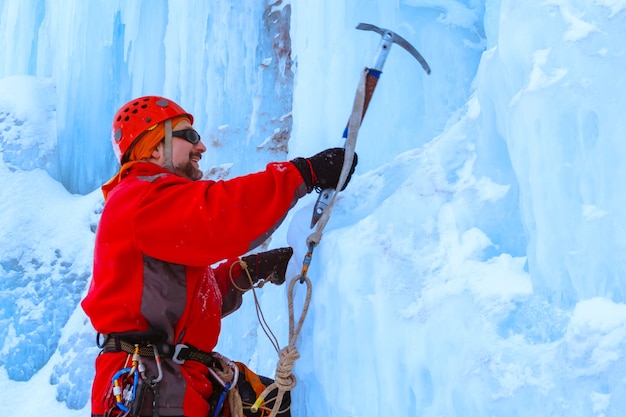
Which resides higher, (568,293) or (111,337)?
(568,293)

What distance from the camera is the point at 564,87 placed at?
1.67m

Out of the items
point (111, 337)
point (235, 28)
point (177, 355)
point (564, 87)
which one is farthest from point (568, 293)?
point (235, 28)

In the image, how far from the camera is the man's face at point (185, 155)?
2139mm

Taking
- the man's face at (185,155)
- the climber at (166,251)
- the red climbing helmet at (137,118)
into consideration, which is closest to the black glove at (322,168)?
the climber at (166,251)

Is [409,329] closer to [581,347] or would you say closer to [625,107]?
[581,347]

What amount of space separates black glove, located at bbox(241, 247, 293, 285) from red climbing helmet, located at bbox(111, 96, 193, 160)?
59 centimetres

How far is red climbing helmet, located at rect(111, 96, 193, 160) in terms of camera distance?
2121mm

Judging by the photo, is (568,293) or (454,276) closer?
(568,293)

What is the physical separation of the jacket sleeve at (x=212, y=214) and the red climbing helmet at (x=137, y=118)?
31 centimetres

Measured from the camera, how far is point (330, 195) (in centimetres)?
206

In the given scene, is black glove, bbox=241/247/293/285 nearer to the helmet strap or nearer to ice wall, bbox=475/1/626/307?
the helmet strap

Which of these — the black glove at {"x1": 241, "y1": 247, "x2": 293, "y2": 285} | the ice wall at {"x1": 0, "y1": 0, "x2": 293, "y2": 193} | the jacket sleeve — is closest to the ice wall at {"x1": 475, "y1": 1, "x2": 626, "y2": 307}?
the jacket sleeve

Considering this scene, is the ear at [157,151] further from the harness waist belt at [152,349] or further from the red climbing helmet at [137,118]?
the harness waist belt at [152,349]

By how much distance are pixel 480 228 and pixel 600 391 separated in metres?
0.62
